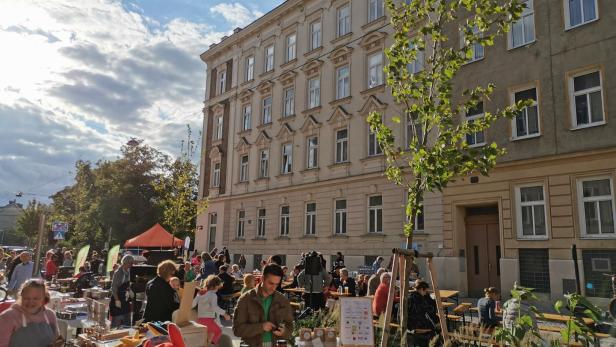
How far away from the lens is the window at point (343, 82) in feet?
79.2

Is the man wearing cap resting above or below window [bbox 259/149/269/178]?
below

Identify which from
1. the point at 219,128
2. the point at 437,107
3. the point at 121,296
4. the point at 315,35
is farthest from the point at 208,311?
the point at 219,128

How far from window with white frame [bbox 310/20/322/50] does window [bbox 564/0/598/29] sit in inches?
530

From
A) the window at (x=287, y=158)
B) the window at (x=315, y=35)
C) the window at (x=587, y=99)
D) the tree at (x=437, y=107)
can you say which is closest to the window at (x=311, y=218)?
the window at (x=287, y=158)

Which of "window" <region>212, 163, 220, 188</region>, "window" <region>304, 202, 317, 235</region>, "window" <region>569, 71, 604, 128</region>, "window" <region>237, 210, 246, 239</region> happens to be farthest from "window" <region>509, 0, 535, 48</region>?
"window" <region>212, 163, 220, 188</region>

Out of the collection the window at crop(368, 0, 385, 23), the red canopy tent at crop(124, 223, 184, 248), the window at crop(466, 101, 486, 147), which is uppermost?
the window at crop(368, 0, 385, 23)

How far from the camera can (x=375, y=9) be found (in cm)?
2334

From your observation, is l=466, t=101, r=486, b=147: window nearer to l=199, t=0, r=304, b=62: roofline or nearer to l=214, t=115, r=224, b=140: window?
l=199, t=0, r=304, b=62: roofline

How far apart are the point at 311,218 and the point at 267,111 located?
28.1ft

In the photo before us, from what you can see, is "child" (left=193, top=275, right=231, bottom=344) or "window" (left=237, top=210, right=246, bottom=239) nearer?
"child" (left=193, top=275, right=231, bottom=344)

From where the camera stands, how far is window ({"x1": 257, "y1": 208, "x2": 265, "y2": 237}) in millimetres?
28825

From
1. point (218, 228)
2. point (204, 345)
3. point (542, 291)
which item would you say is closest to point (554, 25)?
point (542, 291)

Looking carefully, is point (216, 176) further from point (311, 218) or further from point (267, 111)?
point (311, 218)

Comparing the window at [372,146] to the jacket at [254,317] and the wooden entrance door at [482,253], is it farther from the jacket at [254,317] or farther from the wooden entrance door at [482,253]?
the jacket at [254,317]
